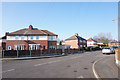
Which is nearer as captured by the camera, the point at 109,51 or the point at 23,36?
the point at 109,51

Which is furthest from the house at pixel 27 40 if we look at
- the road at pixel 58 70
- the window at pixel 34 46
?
the road at pixel 58 70

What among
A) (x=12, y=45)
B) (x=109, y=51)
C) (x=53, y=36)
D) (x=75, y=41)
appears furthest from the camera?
(x=75, y=41)

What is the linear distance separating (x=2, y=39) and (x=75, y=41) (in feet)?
111

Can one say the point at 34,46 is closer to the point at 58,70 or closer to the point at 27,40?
the point at 27,40

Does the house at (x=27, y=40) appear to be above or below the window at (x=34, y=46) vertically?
above

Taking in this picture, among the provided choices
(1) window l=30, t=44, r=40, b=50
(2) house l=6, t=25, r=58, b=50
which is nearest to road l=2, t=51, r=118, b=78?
(1) window l=30, t=44, r=40, b=50

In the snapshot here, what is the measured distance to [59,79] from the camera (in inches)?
251

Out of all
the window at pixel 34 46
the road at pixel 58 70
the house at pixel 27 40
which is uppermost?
the house at pixel 27 40

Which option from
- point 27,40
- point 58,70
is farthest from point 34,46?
point 58,70

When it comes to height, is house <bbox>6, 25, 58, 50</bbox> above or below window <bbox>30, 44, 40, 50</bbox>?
above

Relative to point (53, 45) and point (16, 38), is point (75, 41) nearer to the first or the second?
point (53, 45)

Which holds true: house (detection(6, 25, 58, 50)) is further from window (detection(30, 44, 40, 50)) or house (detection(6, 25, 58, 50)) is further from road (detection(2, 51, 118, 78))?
road (detection(2, 51, 118, 78))

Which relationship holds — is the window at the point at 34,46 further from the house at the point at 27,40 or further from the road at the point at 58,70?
the road at the point at 58,70

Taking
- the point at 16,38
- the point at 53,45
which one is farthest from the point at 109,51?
the point at 16,38
